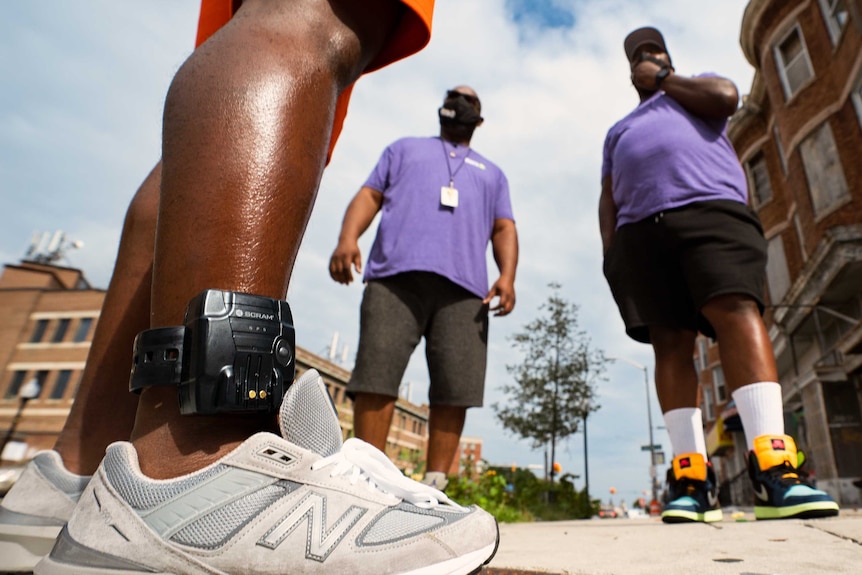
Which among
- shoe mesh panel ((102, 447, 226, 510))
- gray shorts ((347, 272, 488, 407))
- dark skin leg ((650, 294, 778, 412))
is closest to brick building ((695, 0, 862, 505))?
dark skin leg ((650, 294, 778, 412))

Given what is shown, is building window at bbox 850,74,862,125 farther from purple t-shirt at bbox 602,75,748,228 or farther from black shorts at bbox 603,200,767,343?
black shorts at bbox 603,200,767,343

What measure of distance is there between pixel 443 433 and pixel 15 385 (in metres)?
46.6

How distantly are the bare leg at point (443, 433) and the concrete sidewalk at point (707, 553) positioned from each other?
1090 millimetres

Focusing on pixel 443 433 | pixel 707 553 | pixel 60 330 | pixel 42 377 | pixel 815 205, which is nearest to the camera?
pixel 707 553

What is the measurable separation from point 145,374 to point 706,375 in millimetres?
28145

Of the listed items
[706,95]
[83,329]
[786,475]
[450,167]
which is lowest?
[786,475]

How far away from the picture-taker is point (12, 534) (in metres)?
0.99

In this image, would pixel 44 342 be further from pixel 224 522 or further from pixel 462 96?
pixel 224 522

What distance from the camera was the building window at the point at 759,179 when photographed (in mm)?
16844

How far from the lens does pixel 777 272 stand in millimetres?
15953

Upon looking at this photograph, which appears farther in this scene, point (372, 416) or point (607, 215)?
point (607, 215)

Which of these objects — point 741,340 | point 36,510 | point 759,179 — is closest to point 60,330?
point 759,179

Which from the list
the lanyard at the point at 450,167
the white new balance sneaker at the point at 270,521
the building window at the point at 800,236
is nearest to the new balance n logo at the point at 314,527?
the white new balance sneaker at the point at 270,521

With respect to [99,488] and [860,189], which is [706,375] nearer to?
[860,189]
